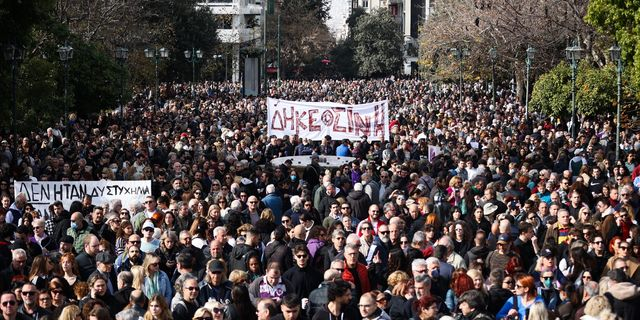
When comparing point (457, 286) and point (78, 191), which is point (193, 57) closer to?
point (78, 191)

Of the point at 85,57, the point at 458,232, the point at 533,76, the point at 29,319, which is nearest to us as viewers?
the point at 29,319

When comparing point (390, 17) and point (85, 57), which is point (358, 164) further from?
point (390, 17)

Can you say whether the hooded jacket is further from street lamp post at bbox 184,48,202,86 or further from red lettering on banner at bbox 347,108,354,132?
street lamp post at bbox 184,48,202,86

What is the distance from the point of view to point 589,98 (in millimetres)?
39594

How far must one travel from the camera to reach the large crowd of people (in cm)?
1024

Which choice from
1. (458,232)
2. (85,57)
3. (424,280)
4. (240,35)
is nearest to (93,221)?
(458,232)

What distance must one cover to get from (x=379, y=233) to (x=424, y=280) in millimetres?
3040

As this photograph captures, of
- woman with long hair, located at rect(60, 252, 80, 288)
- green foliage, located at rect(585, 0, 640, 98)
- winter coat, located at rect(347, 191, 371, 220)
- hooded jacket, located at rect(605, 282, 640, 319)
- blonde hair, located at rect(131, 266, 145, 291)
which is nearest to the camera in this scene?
hooded jacket, located at rect(605, 282, 640, 319)

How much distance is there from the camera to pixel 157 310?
950 centimetres

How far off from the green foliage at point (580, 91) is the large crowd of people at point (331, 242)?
14.4 meters

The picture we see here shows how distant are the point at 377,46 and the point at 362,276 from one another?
4299 inches

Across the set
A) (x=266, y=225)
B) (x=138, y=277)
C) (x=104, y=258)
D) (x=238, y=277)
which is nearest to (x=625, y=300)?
(x=238, y=277)

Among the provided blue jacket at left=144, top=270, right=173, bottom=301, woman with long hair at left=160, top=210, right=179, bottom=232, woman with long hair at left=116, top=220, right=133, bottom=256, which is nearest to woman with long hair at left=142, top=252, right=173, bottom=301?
blue jacket at left=144, top=270, right=173, bottom=301

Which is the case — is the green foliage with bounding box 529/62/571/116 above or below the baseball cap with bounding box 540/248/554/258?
above
